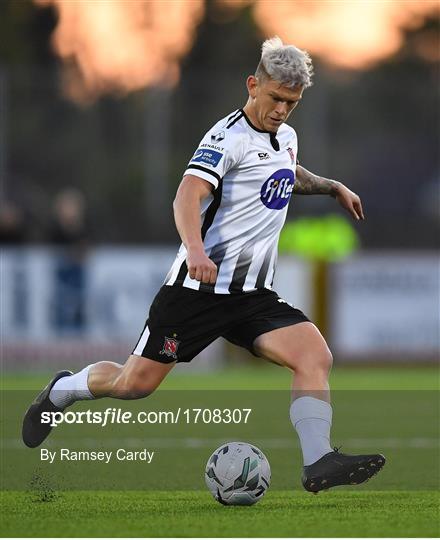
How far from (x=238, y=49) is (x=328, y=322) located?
1554 cm

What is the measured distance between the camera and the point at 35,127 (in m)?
23.1

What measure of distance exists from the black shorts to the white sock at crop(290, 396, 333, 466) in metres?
0.44

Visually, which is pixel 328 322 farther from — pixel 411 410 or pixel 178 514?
pixel 178 514

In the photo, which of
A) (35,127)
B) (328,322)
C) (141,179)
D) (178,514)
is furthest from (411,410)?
(35,127)

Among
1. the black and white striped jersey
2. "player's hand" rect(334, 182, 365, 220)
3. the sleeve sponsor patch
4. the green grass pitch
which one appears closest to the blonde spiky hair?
the black and white striped jersey

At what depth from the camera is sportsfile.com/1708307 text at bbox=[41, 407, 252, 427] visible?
1201 cm

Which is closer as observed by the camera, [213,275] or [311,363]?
[213,275]

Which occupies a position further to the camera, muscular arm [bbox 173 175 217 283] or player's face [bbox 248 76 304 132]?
player's face [bbox 248 76 304 132]

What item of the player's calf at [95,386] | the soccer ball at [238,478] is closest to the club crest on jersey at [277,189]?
the player's calf at [95,386]

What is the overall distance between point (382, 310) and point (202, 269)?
39.3ft

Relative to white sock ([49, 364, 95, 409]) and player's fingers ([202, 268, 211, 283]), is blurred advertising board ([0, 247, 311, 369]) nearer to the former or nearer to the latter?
white sock ([49, 364, 95, 409])

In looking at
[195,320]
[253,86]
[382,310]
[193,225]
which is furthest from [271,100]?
[382,310]

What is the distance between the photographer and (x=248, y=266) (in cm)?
750

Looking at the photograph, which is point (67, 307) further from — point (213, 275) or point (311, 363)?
point (213, 275)
